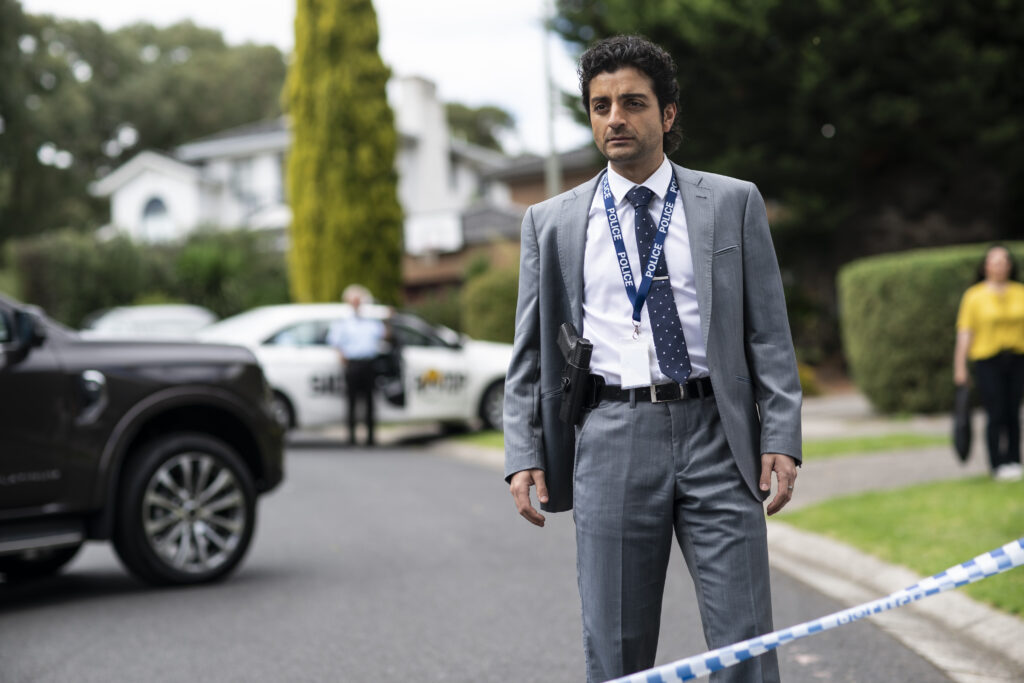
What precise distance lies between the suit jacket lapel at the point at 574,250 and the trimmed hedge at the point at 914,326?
44.9 ft

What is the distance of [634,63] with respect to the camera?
320 centimetres

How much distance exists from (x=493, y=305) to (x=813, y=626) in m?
18.4

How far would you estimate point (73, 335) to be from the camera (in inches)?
281

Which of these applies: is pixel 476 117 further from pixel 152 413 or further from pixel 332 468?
pixel 152 413

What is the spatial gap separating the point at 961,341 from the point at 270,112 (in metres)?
58.7

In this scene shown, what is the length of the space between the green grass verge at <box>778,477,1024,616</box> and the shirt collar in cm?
348

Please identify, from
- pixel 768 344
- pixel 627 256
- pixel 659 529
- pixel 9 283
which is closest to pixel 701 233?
pixel 627 256

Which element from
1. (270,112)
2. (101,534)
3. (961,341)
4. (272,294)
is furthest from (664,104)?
(270,112)

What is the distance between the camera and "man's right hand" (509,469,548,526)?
3221 millimetres

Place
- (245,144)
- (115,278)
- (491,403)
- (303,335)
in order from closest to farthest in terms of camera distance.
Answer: (303,335) < (491,403) < (115,278) < (245,144)

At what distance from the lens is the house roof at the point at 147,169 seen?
4922 centimetres

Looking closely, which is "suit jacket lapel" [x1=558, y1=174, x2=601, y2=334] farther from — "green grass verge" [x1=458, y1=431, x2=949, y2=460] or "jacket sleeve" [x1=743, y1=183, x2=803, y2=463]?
"green grass verge" [x1=458, y1=431, x2=949, y2=460]

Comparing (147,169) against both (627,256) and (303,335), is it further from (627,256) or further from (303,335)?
(627,256)

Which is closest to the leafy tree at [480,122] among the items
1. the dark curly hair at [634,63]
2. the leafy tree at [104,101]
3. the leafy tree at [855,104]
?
the leafy tree at [104,101]
